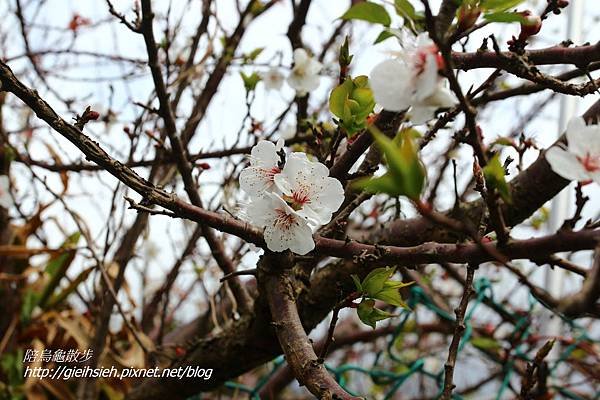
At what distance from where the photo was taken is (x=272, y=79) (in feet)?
5.18

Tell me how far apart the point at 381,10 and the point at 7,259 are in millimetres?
1635

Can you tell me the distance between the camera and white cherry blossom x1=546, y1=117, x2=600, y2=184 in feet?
1.49

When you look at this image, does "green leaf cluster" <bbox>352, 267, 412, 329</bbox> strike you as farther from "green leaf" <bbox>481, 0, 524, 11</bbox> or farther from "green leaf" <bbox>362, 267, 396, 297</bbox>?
"green leaf" <bbox>481, 0, 524, 11</bbox>

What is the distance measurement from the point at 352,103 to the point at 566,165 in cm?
24

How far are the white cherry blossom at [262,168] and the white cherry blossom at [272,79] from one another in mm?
980

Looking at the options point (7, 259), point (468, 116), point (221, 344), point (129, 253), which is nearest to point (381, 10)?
point (468, 116)

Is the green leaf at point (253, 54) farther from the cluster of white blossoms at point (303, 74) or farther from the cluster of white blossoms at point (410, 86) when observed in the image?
the cluster of white blossoms at point (410, 86)

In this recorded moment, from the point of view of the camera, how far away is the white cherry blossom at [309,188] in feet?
1.92

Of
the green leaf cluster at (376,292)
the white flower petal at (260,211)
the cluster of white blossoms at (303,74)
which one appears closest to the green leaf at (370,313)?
the green leaf cluster at (376,292)

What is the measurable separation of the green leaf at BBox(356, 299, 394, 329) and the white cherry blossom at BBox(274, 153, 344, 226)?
0.10 metres

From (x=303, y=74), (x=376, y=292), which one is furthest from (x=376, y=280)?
(x=303, y=74)

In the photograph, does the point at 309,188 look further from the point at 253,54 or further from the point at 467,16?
the point at 253,54

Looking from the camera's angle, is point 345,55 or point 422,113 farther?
point 345,55

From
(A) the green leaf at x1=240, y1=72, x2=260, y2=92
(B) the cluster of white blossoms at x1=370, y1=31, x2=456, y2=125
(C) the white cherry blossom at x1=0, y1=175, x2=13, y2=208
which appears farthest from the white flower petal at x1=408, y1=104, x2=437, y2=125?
(C) the white cherry blossom at x1=0, y1=175, x2=13, y2=208
